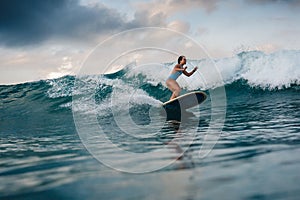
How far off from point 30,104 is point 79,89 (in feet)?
11.7

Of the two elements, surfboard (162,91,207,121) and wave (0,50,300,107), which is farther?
wave (0,50,300,107)

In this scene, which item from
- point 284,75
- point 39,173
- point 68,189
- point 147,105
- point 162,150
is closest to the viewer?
point 68,189

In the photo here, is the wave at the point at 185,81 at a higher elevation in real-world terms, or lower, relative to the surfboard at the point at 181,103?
higher

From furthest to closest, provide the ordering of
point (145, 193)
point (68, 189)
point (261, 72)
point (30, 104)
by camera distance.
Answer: point (30, 104) → point (261, 72) → point (68, 189) → point (145, 193)

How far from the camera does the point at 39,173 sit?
4348 mm

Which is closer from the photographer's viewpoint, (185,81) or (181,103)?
(181,103)

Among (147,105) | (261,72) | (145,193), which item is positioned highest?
(261,72)

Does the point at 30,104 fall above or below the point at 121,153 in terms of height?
above

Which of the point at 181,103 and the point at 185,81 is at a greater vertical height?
the point at 185,81

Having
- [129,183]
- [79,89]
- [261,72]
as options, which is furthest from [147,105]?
[129,183]

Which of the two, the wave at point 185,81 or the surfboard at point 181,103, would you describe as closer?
the surfboard at point 181,103

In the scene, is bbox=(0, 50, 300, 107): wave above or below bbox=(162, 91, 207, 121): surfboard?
above

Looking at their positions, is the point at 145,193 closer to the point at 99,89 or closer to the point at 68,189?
the point at 68,189

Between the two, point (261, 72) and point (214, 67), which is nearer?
point (261, 72)
